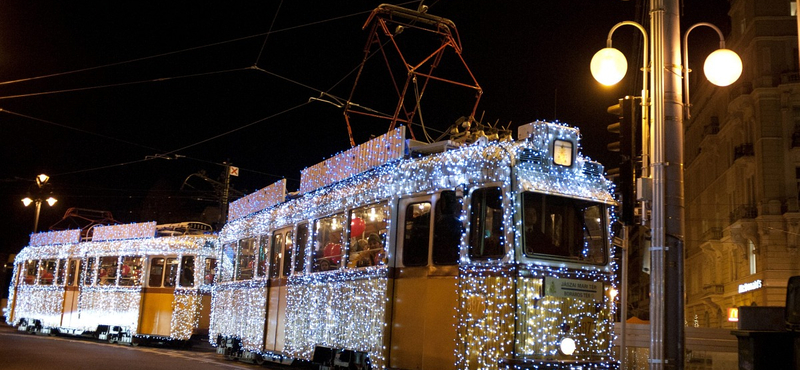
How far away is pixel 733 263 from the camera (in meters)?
36.4

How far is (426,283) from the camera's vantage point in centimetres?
920

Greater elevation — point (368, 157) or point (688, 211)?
point (688, 211)

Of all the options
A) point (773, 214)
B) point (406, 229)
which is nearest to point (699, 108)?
point (773, 214)

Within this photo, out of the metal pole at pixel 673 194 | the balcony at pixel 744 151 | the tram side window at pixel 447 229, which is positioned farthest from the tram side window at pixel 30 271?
the balcony at pixel 744 151

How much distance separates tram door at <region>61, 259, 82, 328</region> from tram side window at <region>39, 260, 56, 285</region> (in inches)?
48.3

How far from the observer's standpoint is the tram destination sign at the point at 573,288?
8281 millimetres

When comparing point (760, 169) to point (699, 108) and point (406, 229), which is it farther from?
point (406, 229)

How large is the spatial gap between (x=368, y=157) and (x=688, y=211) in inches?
1576

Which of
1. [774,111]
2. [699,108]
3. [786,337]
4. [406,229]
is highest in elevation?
[699,108]

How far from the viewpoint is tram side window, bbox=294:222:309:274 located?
1259cm

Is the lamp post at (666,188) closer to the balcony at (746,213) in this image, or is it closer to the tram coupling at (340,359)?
the tram coupling at (340,359)

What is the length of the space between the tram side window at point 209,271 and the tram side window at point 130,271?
87.0 inches

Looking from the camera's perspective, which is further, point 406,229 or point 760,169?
point 760,169

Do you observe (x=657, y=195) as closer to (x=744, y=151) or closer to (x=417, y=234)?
(x=417, y=234)
